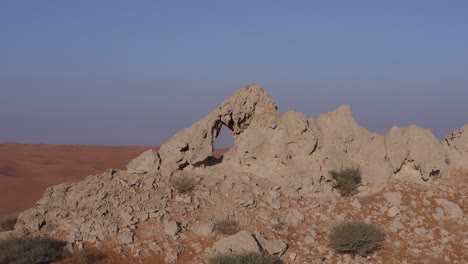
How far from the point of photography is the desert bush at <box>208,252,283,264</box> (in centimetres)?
793

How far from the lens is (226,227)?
9.27 meters

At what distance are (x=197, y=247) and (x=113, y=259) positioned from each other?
1.53 meters

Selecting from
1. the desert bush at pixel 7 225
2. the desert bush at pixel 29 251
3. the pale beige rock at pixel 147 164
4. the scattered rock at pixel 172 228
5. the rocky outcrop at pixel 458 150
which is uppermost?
the rocky outcrop at pixel 458 150

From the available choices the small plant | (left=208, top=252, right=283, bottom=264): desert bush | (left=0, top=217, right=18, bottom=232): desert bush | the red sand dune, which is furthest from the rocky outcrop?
the red sand dune

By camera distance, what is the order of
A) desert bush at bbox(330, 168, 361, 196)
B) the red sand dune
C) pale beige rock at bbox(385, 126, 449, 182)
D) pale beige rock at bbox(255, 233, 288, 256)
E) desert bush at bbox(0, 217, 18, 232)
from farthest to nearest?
the red sand dune, pale beige rock at bbox(385, 126, 449, 182), desert bush at bbox(330, 168, 361, 196), desert bush at bbox(0, 217, 18, 232), pale beige rock at bbox(255, 233, 288, 256)

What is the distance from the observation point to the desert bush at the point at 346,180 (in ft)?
35.3

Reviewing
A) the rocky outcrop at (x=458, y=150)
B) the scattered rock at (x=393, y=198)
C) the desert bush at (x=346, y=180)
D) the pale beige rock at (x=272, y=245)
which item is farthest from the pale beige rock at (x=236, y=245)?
the rocky outcrop at (x=458, y=150)

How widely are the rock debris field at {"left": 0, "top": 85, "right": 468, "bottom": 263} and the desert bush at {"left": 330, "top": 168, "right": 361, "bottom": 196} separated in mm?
146

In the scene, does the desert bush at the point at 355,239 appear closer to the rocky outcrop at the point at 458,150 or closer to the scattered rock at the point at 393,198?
the scattered rock at the point at 393,198

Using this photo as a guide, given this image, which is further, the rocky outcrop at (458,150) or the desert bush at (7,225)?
the rocky outcrop at (458,150)

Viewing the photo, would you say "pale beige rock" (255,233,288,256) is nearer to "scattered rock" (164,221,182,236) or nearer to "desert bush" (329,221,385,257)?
"desert bush" (329,221,385,257)

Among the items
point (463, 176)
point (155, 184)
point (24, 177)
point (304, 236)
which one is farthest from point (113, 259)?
point (24, 177)

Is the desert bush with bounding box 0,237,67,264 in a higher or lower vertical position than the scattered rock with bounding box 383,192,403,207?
lower

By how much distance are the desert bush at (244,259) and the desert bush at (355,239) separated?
1.52 metres
